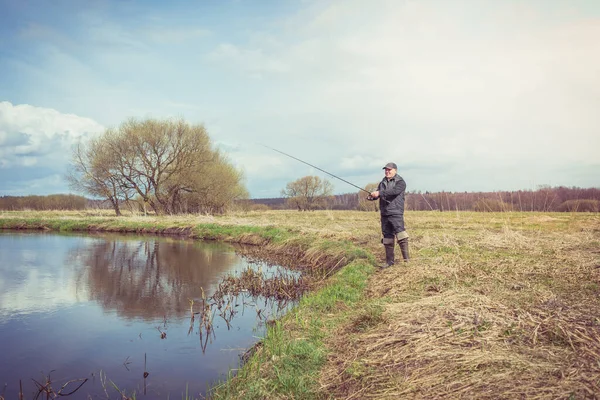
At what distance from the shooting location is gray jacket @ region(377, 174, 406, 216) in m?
8.84

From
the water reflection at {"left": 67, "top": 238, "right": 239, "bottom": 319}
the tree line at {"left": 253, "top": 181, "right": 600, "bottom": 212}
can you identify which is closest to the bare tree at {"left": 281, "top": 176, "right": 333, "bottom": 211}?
the tree line at {"left": 253, "top": 181, "right": 600, "bottom": 212}

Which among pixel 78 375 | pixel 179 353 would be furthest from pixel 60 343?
pixel 179 353

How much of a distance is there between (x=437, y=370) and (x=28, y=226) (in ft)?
110

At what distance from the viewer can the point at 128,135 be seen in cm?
3466

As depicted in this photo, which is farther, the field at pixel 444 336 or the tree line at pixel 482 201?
the tree line at pixel 482 201

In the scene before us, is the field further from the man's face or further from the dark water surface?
the man's face

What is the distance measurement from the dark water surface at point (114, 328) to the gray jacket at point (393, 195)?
3.60 metres

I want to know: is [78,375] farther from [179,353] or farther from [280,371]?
[280,371]

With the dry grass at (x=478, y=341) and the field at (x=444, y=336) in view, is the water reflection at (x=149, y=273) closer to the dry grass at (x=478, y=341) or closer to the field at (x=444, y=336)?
the field at (x=444, y=336)

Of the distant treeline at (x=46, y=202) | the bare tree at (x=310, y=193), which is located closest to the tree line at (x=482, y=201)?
the bare tree at (x=310, y=193)

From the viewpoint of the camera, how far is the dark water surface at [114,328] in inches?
207

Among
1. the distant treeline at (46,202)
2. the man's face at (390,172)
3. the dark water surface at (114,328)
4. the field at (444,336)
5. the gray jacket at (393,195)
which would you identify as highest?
the distant treeline at (46,202)

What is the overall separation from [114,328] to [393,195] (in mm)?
6357

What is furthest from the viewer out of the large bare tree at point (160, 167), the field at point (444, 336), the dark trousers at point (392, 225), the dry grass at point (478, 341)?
the large bare tree at point (160, 167)
